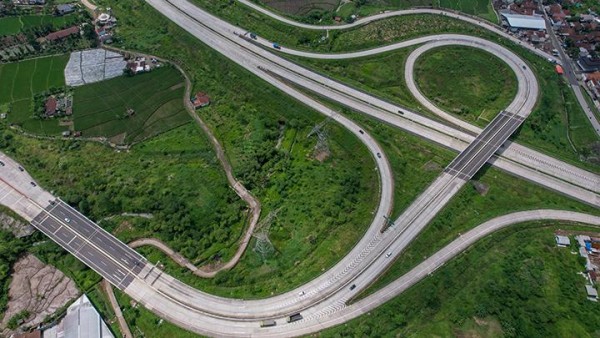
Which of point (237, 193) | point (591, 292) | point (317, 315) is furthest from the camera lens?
point (237, 193)

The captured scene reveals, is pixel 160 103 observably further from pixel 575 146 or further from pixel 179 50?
pixel 575 146

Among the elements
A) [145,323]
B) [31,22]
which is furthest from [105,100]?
[145,323]

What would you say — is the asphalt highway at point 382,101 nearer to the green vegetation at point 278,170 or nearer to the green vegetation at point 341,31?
the green vegetation at point 341,31

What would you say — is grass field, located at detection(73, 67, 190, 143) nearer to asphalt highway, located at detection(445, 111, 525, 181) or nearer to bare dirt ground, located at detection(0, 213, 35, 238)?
bare dirt ground, located at detection(0, 213, 35, 238)

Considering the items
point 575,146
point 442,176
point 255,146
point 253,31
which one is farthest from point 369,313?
point 253,31

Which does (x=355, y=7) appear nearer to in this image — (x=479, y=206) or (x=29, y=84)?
(x=479, y=206)

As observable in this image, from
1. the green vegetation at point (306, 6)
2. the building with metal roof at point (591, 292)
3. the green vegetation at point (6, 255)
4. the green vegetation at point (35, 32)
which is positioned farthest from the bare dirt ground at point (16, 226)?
the building with metal roof at point (591, 292)

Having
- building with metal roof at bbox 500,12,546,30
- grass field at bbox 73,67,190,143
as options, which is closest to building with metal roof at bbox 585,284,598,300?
building with metal roof at bbox 500,12,546,30
